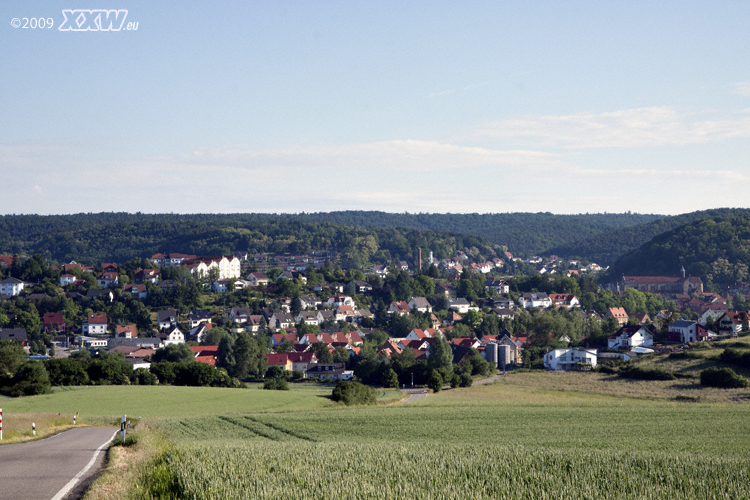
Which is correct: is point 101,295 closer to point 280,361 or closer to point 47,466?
point 280,361

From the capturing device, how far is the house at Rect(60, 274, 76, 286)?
13862cm

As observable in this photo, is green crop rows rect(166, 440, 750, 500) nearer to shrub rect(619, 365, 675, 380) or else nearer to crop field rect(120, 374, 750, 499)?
crop field rect(120, 374, 750, 499)

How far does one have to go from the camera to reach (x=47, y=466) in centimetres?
1349

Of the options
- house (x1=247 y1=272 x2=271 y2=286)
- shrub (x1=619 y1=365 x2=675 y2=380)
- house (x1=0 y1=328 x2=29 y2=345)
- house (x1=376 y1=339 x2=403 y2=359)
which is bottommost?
house (x1=376 y1=339 x2=403 y2=359)

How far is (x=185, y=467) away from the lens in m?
11.9

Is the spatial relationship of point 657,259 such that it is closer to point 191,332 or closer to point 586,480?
point 191,332

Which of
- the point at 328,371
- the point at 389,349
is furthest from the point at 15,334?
the point at 389,349

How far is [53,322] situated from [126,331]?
546 inches

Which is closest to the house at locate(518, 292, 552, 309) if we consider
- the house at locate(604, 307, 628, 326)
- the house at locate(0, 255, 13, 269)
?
the house at locate(604, 307, 628, 326)

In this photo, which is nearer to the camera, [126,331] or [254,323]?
[126,331]

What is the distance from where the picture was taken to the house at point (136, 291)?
13175 centimetres

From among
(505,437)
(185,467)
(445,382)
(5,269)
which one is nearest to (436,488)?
(185,467)

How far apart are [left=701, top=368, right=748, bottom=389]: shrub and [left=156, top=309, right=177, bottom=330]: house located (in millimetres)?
86282

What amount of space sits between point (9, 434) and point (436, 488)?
14316 mm
